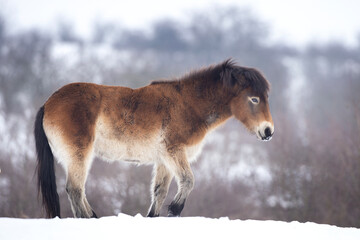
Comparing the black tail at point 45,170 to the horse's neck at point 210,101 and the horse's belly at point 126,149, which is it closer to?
the horse's belly at point 126,149

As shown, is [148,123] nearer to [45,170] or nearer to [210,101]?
[210,101]

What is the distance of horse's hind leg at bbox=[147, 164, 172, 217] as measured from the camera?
304 inches

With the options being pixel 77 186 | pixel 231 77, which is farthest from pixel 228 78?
pixel 77 186

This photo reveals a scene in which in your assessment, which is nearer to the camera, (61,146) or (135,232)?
(135,232)

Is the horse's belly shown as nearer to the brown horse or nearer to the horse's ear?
the brown horse

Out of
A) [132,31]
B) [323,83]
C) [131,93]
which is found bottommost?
[323,83]

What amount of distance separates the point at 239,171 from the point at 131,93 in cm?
1751

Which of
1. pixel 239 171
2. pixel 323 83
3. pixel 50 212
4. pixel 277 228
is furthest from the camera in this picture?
pixel 323 83

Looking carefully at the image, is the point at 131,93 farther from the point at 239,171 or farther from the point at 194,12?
the point at 194,12

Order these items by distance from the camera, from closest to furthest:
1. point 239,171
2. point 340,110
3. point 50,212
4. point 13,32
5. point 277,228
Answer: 1. point 277,228
2. point 50,212
3. point 239,171
4. point 340,110
5. point 13,32

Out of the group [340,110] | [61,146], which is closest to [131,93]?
[61,146]

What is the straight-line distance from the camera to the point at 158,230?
219 inches

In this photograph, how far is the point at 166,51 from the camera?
54156 millimetres

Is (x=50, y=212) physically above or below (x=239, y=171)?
above
